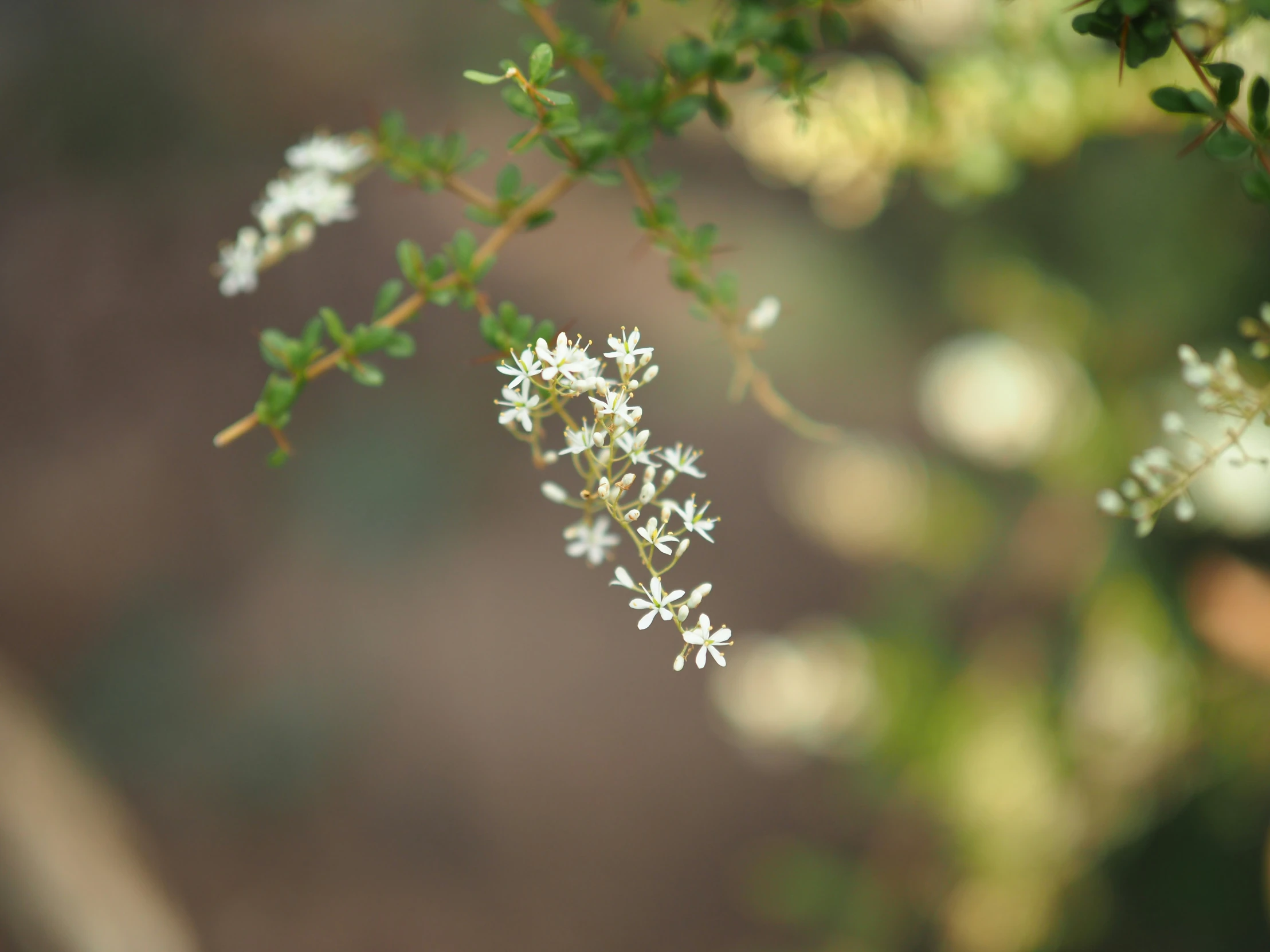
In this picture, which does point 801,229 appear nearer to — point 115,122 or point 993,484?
point 993,484

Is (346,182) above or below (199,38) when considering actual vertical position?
below

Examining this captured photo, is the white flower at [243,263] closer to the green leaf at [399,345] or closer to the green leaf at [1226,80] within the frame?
the green leaf at [399,345]

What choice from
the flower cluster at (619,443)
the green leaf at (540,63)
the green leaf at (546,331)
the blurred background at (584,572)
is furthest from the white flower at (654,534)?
the blurred background at (584,572)

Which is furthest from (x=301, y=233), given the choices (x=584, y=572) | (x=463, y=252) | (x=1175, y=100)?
(x=584, y=572)

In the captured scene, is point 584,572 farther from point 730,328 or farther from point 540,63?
point 540,63

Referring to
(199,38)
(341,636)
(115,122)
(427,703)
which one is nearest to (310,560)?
(341,636)

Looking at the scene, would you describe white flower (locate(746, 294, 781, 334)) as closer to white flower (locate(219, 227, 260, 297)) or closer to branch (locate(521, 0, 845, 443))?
branch (locate(521, 0, 845, 443))
